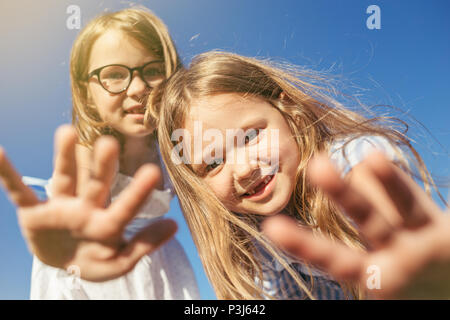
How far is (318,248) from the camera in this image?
1.46 feet

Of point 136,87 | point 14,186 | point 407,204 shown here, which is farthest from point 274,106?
point 14,186

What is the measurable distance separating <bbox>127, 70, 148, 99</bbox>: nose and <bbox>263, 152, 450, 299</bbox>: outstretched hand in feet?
2.39

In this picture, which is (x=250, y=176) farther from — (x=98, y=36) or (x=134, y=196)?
(x=98, y=36)

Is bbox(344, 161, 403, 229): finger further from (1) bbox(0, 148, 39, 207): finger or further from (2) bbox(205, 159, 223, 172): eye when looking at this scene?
(1) bbox(0, 148, 39, 207): finger

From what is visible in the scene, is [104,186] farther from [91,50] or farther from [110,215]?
[91,50]

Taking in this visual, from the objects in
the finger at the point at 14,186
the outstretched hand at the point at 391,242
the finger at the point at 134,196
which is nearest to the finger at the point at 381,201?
the outstretched hand at the point at 391,242

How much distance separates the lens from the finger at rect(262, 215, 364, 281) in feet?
1.40

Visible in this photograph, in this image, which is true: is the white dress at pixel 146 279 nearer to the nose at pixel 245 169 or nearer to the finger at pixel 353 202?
the nose at pixel 245 169

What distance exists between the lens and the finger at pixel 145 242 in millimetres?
584

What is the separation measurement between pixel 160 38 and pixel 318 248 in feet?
3.02

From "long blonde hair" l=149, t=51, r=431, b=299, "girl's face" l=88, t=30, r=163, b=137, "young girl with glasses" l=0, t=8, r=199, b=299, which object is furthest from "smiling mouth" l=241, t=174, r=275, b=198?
"girl's face" l=88, t=30, r=163, b=137

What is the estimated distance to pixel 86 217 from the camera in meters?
0.55

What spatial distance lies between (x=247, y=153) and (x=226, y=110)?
14 centimetres
